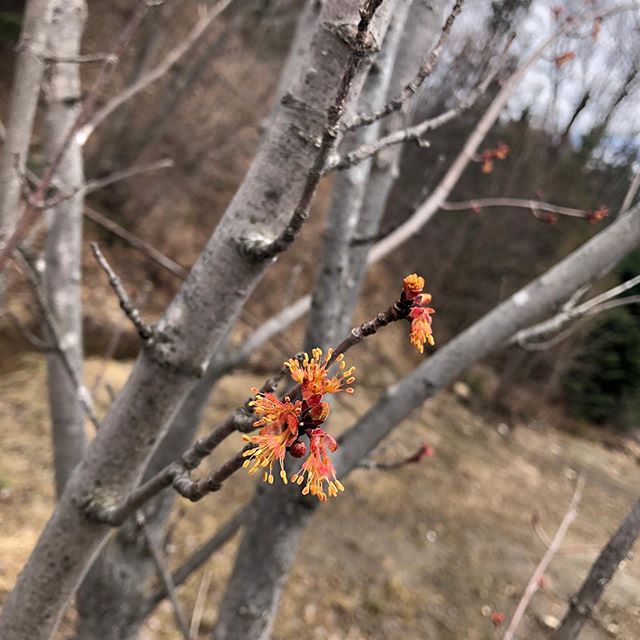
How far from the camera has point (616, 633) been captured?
1077mm

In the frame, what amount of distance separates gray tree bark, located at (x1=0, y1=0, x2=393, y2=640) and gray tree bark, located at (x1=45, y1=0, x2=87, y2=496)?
0.77 m

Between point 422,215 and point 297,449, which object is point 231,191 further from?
point 297,449

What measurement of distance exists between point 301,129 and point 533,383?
25.9 feet

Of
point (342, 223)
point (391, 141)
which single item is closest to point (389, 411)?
point (342, 223)

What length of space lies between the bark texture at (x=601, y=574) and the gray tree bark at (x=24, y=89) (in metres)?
A: 1.59

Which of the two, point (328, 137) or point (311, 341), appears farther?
point (311, 341)

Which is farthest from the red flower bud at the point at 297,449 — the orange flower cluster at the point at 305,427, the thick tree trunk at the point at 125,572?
the thick tree trunk at the point at 125,572

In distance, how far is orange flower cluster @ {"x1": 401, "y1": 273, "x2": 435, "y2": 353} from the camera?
513mm

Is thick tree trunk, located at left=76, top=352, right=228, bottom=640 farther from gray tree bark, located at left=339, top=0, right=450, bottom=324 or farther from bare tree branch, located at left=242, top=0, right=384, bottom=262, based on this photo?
bare tree branch, located at left=242, top=0, right=384, bottom=262

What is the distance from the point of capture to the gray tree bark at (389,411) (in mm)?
1454

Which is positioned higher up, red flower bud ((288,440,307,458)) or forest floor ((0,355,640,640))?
red flower bud ((288,440,307,458))

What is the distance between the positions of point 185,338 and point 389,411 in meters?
0.91

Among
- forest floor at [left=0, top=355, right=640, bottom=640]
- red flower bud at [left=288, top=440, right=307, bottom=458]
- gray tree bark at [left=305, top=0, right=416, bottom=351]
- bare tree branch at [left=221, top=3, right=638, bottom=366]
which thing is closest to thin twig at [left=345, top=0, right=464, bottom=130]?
red flower bud at [left=288, top=440, right=307, bottom=458]

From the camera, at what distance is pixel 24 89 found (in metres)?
1.39
